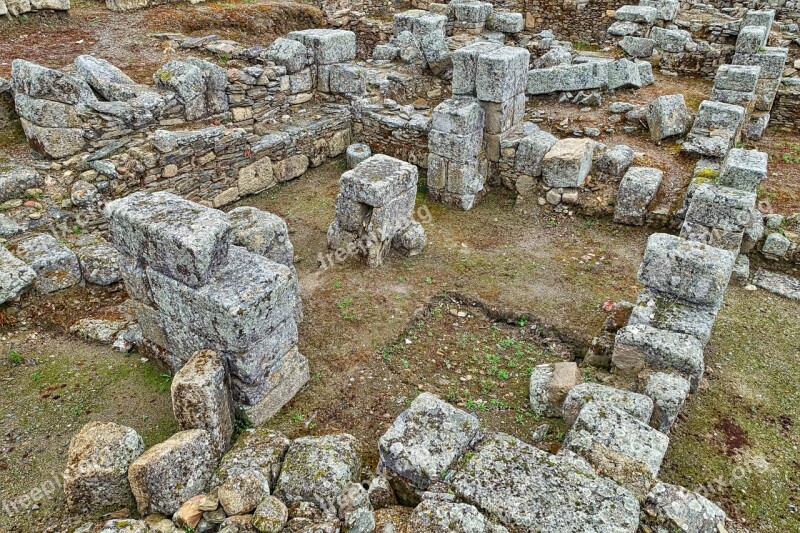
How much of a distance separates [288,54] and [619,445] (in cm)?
878

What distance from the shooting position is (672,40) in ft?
43.3

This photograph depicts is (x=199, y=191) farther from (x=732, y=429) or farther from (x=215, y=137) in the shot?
(x=732, y=429)

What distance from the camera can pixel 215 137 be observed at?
9203 millimetres

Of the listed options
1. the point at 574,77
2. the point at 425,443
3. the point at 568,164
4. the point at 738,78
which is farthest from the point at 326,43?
the point at 425,443

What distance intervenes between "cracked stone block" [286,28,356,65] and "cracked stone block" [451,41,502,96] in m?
2.80

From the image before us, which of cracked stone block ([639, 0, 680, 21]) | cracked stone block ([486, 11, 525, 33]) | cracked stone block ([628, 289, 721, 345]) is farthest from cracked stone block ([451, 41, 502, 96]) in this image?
cracked stone block ([639, 0, 680, 21])

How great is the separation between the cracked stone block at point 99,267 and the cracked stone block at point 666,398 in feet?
19.9

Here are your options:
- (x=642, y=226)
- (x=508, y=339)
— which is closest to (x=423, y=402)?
(x=508, y=339)

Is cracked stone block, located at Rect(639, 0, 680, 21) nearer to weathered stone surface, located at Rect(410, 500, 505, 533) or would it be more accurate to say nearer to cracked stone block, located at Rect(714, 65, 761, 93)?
cracked stone block, located at Rect(714, 65, 761, 93)

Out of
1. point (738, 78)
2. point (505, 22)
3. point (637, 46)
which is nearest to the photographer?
point (738, 78)

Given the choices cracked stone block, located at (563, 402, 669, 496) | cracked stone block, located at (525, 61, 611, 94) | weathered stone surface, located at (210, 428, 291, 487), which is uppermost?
cracked stone block, located at (525, 61, 611, 94)

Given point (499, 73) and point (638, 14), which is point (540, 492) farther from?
point (638, 14)

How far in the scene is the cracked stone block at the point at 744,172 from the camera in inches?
295

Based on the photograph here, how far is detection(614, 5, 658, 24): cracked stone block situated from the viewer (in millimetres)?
14203
